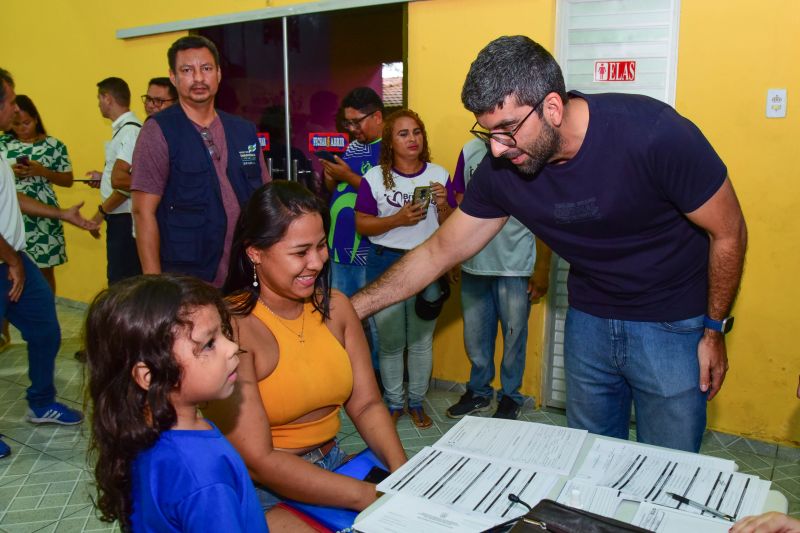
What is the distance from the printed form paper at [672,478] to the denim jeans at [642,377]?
16.1 inches

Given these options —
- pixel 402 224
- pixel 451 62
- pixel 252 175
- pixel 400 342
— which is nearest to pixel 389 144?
pixel 402 224

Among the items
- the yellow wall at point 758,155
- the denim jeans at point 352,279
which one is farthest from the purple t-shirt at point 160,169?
the yellow wall at point 758,155

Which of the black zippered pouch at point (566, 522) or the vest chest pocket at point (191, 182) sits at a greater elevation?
the vest chest pocket at point (191, 182)

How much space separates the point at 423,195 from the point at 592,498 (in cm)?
255

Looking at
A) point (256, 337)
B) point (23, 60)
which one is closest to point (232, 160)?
point (256, 337)

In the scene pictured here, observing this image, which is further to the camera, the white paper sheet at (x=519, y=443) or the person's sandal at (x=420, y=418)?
the person's sandal at (x=420, y=418)

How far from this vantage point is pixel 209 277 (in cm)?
306

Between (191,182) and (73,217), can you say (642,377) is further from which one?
(73,217)

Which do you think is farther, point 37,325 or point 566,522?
point 37,325

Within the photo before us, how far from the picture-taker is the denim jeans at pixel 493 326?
149 inches

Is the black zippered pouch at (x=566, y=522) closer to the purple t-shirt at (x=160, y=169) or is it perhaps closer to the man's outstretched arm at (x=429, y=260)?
the man's outstretched arm at (x=429, y=260)

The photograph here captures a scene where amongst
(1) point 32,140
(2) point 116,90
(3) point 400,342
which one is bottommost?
(3) point 400,342

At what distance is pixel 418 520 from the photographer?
1282mm

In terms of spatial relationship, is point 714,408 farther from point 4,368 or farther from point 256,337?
point 4,368
